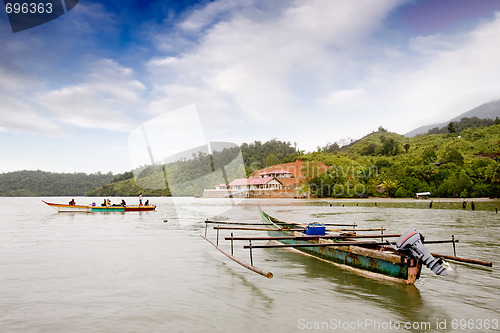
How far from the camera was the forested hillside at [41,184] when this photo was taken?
135500 mm

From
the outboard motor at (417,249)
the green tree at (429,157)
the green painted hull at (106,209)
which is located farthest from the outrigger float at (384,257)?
the green tree at (429,157)

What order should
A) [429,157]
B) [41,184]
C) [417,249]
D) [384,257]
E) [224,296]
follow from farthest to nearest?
[41,184] < [429,157] < [384,257] < [224,296] < [417,249]

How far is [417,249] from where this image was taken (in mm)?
7164

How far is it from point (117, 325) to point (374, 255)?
6270 millimetres

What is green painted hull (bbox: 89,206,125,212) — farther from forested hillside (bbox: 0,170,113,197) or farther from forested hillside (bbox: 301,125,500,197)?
forested hillside (bbox: 0,170,113,197)

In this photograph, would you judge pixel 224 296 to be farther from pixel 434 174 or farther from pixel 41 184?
pixel 41 184

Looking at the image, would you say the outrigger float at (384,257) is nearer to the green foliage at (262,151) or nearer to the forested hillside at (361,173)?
the forested hillside at (361,173)

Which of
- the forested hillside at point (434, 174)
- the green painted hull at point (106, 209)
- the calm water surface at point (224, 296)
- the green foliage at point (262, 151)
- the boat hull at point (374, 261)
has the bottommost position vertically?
the calm water surface at point (224, 296)

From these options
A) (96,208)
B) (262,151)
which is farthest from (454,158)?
(262,151)

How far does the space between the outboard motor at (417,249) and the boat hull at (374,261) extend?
0.77 ft

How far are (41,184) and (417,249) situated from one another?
162 m

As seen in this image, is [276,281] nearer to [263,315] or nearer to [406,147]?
[263,315]

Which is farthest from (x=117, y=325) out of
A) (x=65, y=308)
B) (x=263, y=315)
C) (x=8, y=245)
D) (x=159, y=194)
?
(x=159, y=194)

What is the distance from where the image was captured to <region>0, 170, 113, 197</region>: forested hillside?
445ft
